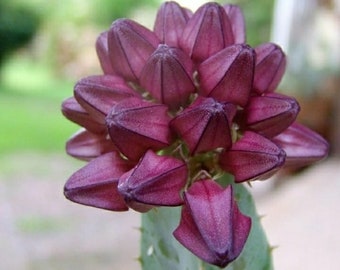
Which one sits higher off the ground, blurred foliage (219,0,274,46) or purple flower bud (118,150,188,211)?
purple flower bud (118,150,188,211)

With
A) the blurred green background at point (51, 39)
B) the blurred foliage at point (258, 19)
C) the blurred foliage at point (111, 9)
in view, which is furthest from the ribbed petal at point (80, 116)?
the blurred foliage at point (111, 9)

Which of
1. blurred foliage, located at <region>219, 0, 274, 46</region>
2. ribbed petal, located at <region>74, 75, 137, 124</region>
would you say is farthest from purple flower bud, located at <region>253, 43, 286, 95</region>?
blurred foliage, located at <region>219, 0, 274, 46</region>

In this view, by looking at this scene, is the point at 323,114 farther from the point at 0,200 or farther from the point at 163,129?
the point at 163,129

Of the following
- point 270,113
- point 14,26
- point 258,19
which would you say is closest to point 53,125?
point 258,19

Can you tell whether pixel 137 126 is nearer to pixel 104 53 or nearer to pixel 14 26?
pixel 104 53

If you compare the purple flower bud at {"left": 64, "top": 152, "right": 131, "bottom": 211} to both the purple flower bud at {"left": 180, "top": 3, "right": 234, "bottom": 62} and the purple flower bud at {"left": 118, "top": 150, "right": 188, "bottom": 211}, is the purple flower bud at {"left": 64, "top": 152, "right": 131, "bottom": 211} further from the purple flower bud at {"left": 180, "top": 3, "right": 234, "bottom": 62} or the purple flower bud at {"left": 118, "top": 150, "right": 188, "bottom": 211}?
the purple flower bud at {"left": 180, "top": 3, "right": 234, "bottom": 62}

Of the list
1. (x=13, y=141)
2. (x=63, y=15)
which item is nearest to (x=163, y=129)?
(x=13, y=141)
